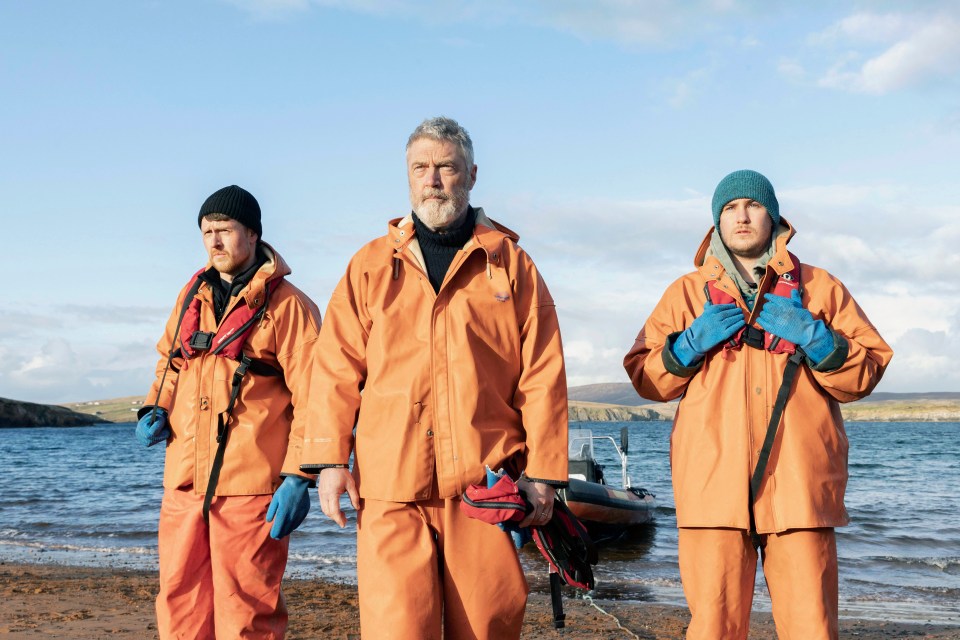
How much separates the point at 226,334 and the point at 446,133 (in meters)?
1.45

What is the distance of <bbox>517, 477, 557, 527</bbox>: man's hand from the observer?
2674 mm

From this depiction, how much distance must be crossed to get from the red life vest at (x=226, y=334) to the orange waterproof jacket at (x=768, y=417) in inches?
67.4

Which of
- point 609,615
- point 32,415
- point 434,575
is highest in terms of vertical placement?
point 434,575

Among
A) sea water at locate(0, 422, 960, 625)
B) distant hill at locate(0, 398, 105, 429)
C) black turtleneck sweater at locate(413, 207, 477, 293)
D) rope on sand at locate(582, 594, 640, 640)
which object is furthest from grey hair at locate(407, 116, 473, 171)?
distant hill at locate(0, 398, 105, 429)

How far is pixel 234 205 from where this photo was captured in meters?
3.87

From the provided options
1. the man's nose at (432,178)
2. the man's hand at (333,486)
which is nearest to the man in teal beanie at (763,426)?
the man's nose at (432,178)

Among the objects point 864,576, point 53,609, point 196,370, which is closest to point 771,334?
point 196,370

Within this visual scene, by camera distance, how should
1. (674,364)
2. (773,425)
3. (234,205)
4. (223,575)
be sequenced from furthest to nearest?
1. (234,205)
2. (223,575)
3. (674,364)
4. (773,425)

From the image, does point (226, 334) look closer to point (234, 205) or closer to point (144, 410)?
point (234, 205)

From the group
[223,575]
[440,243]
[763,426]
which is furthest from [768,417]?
[223,575]

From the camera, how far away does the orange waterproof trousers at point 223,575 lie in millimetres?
3498

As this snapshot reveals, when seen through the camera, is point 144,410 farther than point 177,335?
Yes

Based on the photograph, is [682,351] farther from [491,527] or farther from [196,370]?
[196,370]

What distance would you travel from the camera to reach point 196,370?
379 centimetres
